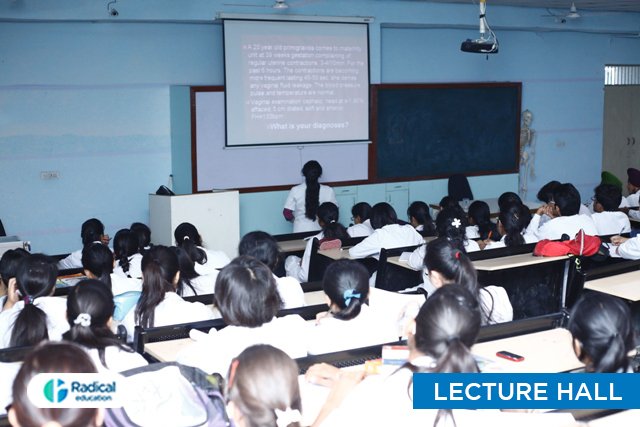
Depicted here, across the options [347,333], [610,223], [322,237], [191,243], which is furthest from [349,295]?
[610,223]

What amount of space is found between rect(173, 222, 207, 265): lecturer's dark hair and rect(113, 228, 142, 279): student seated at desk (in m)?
0.28

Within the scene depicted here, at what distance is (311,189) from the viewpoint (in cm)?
775

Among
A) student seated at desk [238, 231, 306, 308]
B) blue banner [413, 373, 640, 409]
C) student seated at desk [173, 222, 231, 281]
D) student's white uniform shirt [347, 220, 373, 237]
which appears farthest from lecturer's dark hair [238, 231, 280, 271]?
student's white uniform shirt [347, 220, 373, 237]

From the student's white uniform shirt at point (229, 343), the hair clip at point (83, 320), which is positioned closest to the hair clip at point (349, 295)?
the student's white uniform shirt at point (229, 343)

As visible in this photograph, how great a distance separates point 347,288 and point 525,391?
941 millimetres

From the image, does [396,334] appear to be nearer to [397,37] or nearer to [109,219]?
[109,219]

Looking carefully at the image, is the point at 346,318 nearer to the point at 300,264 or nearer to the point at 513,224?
the point at 513,224

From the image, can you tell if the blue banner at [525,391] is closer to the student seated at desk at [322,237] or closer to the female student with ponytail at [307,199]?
the student seated at desk at [322,237]

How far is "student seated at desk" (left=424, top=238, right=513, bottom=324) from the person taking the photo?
147 inches

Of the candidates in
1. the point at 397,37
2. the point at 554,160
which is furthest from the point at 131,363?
the point at 554,160

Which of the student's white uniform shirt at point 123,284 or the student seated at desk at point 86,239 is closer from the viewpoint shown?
the student's white uniform shirt at point 123,284

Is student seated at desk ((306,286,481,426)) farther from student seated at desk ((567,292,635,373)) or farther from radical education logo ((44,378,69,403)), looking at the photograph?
radical education logo ((44,378,69,403))

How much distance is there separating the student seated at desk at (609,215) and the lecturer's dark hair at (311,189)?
2.48 meters

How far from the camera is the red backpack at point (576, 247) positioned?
5.07m
